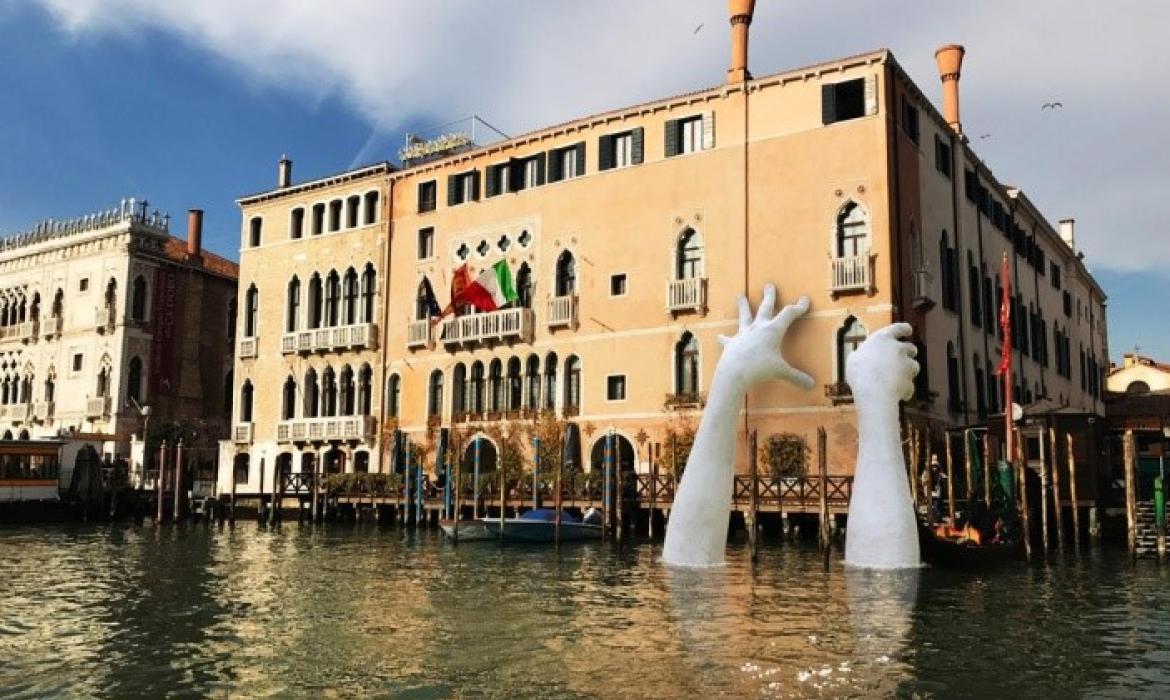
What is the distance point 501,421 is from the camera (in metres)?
32.1

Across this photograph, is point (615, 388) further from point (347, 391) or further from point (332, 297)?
point (332, 297)

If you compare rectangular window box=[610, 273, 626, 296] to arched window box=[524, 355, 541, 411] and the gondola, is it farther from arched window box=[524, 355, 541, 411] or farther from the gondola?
the gondola

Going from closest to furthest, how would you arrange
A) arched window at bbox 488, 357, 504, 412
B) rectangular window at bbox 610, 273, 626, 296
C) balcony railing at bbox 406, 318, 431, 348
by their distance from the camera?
rectangular window at bbox 610, 273, 626, 296
arched window at bbox 488, 357, 504, 412
balcony railing at bbox 406, 318, 431, 348

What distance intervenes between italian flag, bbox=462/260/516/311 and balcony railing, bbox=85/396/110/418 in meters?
18.4

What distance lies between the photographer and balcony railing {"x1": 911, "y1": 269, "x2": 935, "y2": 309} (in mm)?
26344

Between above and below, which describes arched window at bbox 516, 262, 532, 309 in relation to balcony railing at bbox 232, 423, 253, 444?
above

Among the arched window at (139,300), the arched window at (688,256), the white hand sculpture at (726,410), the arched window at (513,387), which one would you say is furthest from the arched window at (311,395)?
the white hand sculpture at (726,410)

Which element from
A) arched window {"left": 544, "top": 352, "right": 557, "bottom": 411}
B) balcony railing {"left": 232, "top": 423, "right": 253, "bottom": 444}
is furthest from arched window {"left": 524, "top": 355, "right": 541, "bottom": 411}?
balcony railing {"left": 232, "top": 423, "right": 253, "bottom": 444}

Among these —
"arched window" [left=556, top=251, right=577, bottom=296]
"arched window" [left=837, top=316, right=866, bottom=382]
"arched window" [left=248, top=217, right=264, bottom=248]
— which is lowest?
"arched window" [left=837, top=316, right=866, bottom=382]

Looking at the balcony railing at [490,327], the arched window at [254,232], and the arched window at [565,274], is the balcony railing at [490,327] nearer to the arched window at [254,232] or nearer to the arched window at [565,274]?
the arched window at [565,274]

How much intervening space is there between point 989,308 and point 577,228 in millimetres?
12557

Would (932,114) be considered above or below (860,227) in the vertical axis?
above

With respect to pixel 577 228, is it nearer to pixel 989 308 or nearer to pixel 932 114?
pixel 932 114

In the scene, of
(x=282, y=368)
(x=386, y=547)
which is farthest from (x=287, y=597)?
(x=282, y=368)
